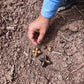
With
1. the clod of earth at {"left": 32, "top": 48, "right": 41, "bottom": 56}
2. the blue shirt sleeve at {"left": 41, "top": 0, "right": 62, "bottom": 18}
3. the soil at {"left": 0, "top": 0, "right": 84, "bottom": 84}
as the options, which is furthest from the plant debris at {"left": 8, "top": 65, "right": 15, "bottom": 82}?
the blue shirt sleeve at {"left": 41, "top": 0, "right": 62, "bottom": 18}

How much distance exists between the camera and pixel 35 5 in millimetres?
1886

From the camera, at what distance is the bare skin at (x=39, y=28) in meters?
1.46

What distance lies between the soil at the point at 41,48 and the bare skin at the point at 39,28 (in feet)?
0.46

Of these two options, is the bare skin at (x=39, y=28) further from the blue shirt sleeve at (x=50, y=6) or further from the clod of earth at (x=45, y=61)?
the clod of earth at (x=45, y=61)

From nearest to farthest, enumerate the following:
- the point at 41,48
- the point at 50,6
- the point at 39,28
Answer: the point at 50,6, the point at 39,28, the point at 41,48

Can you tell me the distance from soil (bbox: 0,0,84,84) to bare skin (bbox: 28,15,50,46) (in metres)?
0.14

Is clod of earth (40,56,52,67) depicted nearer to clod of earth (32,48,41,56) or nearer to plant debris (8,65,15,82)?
clod of earth (32,48,41,56)

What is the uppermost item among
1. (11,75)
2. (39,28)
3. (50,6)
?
(50,6)

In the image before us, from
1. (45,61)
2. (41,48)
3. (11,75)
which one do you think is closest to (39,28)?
(41,48)

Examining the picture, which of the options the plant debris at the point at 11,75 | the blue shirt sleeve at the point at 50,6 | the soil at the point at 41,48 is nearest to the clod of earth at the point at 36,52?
the soil at the point at 41,48

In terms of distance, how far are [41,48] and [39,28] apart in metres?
0.29

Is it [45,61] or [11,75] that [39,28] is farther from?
[11,75]

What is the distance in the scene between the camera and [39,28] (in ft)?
4.87

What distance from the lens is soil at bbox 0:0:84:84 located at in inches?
57.2
